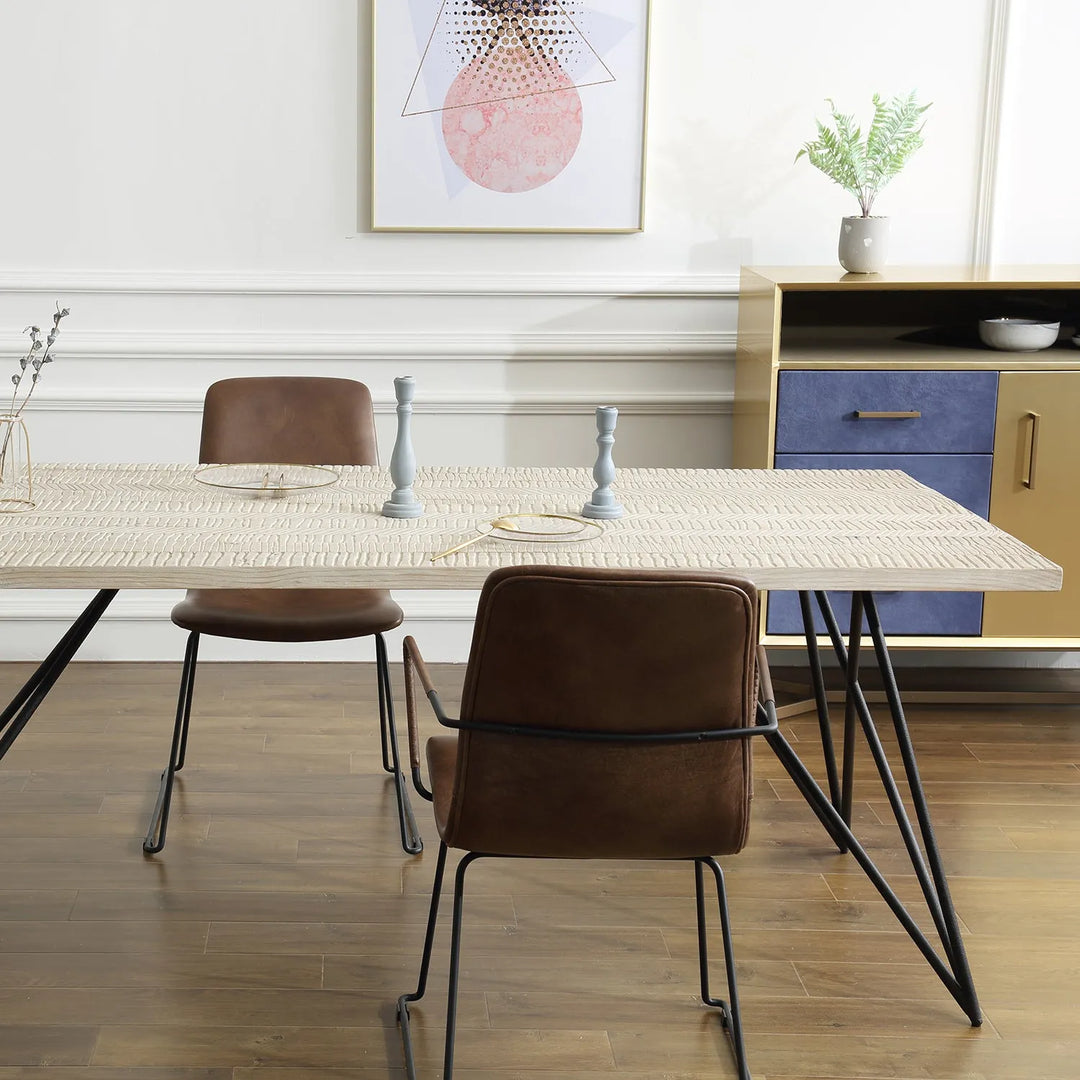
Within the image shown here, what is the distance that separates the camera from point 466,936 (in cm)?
228

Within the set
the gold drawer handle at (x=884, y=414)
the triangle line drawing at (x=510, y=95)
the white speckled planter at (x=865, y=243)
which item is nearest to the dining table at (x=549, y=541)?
the gold drawer handle at (x=884, y=414)

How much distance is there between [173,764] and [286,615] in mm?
407

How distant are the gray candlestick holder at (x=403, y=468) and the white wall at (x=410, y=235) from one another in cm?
146

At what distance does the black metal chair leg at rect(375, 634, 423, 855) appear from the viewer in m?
2.60

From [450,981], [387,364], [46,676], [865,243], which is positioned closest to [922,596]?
[865,243]

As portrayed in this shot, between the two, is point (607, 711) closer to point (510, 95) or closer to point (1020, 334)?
point (1020, 334)

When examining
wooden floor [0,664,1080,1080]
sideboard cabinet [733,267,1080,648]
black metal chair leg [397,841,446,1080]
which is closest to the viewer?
black metal chair leg [397,841,446,1080]

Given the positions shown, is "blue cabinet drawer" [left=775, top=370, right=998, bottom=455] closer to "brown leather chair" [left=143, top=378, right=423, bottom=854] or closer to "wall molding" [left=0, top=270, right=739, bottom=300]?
"wall molding" [left=0, top=270, right=739, bottom=300]

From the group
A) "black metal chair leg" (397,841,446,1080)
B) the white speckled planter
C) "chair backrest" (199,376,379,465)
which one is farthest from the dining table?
the white speckled planter

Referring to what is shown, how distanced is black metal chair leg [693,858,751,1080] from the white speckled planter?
1865 millimetres

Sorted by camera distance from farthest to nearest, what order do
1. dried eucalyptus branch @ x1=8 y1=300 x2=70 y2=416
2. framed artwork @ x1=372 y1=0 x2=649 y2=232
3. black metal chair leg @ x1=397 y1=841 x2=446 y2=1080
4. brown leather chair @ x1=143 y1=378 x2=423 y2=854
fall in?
framed artwork @ x1=372 y1=0 x2=649 y2=232 < brown leather chair @ x1=143 y1=378 x2=423 y2=854 < dried eucalyptus branch @ x1=8 y1=300 x2=70 y2=416 < black metal chair leg @ x1=397 y1=841 x2=446 y2=1080

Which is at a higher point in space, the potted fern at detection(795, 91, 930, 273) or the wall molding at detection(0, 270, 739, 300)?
the potted fern at detection(795, 91, 930, 273)

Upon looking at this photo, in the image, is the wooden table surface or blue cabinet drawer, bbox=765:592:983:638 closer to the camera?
the wooden table surface

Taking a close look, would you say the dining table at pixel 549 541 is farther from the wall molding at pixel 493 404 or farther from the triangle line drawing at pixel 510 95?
the triangle line drawing at pixel 510 95
